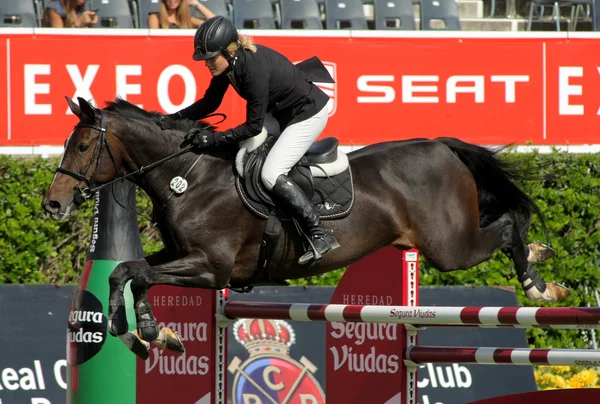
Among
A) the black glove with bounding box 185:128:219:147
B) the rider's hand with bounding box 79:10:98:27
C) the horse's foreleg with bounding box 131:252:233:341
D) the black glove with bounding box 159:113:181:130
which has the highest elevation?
the rider's hand with bounding box 79:10:98:27

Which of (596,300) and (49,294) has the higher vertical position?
(49,294)

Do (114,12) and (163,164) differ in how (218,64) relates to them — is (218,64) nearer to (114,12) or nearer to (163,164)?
(163,164)

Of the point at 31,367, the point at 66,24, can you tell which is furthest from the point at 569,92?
the point at 31,367

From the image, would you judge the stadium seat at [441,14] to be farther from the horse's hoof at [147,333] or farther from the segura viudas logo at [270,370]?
the horse's hoof at [147,333]

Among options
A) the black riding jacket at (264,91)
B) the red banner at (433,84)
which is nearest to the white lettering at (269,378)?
the black riding jacket at (264,91)

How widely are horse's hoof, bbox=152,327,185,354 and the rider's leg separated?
30.0 inches

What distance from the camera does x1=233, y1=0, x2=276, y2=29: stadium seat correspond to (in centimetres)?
1012

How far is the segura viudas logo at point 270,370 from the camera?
267 inches

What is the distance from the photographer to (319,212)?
5566 mm

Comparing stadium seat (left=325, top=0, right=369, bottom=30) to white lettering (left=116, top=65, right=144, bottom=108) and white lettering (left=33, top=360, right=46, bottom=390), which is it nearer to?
white lettering (left=116, top=65, right=144, bottom=108)

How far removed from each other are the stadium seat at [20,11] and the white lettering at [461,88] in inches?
155

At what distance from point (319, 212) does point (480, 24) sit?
21.9 ft

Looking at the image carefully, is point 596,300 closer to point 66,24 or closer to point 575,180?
point 575,180

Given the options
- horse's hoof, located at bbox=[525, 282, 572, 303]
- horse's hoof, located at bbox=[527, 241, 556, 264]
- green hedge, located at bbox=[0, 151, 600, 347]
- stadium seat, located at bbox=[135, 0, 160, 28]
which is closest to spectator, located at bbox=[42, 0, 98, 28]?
stadium seat, located at bbox=[135, 0, 160, 28]
